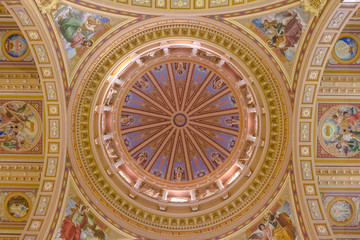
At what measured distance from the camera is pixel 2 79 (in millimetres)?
16062

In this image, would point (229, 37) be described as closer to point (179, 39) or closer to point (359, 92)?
point (179, 39)

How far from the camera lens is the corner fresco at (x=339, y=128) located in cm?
1656

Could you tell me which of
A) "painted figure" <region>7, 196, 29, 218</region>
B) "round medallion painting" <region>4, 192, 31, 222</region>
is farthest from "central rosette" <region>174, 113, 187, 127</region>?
"painted figure" <region>7, 196, 29, 218</region>

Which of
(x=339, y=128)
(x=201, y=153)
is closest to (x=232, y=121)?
(x=201, y=153)

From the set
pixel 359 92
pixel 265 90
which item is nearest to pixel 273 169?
pixel 265 90

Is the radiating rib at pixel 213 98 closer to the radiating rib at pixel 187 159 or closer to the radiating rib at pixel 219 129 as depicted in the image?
the radiating rib at pixel 219 129

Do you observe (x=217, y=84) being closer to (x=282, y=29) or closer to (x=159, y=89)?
(x=159, y=89)

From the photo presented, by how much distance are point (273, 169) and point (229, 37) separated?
234 inches

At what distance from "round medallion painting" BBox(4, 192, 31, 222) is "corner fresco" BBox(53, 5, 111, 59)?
689 centimetres

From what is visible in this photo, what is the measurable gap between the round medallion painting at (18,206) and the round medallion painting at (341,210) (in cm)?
1371

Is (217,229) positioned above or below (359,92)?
below

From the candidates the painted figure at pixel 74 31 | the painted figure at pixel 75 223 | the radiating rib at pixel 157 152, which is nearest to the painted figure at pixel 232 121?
the radiating rib at pixel 157 152

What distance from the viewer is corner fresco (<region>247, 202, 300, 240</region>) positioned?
15.4 meters

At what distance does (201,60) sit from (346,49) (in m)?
6.54
